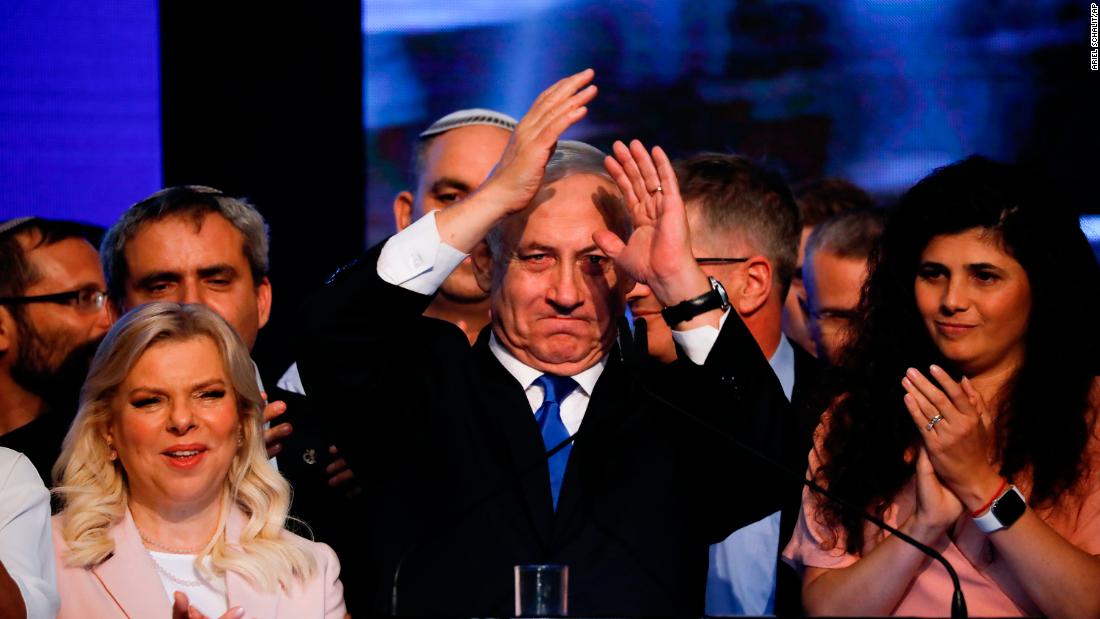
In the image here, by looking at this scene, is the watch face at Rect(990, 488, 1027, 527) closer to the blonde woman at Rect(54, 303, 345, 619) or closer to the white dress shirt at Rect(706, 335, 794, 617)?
the white dress shirt at Rect(706, 335, 794, 617)

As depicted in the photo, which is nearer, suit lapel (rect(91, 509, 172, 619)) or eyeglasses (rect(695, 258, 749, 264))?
suit lapel (rect(91, 509, 172, 619))

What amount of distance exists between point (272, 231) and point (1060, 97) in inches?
99.5

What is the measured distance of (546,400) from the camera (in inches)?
108

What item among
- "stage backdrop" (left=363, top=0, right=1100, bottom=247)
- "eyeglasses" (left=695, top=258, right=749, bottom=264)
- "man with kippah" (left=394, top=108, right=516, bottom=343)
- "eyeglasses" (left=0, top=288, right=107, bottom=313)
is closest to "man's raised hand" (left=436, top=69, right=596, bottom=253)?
"eyeglasses" (left=695, top=258, right=749, bottom=264)

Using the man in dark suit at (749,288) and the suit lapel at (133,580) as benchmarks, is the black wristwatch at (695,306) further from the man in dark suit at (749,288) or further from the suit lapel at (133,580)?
the suit lapel at (133,580)

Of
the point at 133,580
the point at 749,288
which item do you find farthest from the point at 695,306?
the point at 133,580

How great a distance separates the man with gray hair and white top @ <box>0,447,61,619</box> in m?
1.99

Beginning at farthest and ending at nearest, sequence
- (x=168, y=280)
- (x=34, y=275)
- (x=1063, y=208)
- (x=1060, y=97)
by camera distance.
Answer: (x=1060, y=97), (x=34, y=275), (x=168, y=280), (x=1063, y=208)

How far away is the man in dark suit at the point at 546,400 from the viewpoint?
261 centimetres

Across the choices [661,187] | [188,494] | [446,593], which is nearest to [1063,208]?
[661,187]

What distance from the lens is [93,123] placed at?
15.7 feet

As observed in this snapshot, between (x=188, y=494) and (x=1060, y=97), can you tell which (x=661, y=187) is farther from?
(x=1060, y=97)

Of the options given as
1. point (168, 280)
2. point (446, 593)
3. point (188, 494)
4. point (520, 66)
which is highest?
point (520, 66)

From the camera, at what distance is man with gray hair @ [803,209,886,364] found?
3762 millimetres
